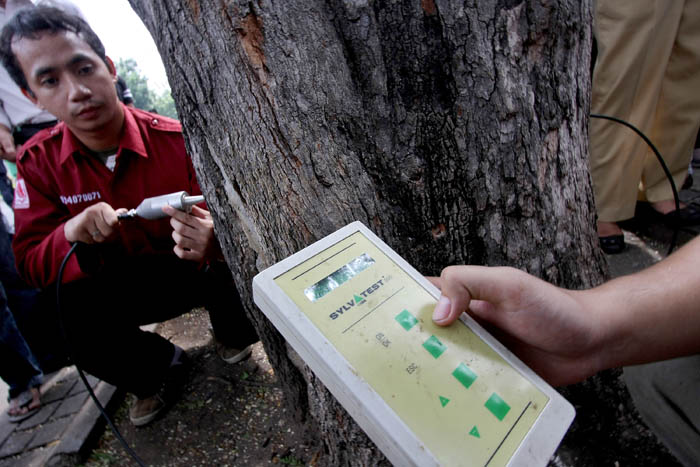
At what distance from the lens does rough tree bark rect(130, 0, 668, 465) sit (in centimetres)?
66

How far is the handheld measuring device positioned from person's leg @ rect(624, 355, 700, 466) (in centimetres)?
57

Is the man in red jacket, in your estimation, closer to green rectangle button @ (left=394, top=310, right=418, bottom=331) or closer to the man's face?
the man's face

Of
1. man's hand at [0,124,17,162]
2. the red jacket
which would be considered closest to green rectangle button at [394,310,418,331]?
the red jacket

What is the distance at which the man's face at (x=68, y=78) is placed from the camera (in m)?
1.31

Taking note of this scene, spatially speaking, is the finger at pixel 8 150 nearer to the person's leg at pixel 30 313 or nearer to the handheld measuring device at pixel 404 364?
the person's leg at pixel 30 313

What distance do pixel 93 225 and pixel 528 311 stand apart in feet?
4.42

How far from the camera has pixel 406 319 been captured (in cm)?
59

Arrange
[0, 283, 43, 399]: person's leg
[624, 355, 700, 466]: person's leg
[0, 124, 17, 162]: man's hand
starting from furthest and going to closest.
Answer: [0, 124, 17, 162]: man's hand, [0, 283, 43, 399]: person's leg, [624, 355, 700, 466]: person's leg

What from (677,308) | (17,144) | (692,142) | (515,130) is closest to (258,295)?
(515,130)

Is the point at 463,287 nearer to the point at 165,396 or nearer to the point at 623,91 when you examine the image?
the point at 165,396

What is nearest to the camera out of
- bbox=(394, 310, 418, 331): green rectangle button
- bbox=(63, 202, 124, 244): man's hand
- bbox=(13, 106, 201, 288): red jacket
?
bbox=(394, 310, 418, 331): green rectangle button

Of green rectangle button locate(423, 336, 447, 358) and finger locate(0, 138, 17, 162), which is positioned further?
finger locate(0, 138, 17, 162)

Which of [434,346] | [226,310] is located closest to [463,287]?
[434,346]

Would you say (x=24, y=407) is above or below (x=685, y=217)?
below
